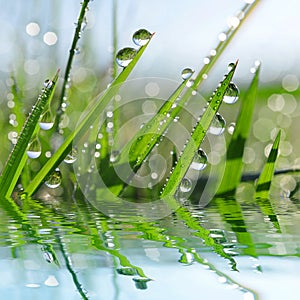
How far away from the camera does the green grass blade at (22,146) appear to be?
585 millimetres

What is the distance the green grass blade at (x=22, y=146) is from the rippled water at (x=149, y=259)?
155 mm

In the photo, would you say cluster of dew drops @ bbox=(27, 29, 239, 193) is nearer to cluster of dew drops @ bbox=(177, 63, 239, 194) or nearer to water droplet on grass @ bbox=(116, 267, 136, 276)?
cluster of dew drops @ bbox=(177, 63, 239, 194)

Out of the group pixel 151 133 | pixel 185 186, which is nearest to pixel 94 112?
pixel 151 133

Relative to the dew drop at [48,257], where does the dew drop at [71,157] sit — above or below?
below

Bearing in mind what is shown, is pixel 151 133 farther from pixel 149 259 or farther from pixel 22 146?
pixel 149 259

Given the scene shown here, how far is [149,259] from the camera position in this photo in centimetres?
29

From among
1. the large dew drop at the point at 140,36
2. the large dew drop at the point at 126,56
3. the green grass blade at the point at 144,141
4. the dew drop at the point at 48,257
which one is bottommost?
the green grass blade at the point at 144,141

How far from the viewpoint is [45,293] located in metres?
0.23

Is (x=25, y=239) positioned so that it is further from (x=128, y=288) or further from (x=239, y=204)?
(x=239, y=204)

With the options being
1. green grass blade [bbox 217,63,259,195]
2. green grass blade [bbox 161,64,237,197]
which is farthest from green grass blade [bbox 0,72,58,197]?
green grass blade [bbox 217,63,259,195]

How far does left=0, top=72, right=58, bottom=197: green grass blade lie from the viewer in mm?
585

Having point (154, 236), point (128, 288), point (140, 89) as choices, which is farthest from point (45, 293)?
point (140, 89)

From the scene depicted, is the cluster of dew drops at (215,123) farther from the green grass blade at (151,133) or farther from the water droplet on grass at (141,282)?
the water droplet on grass at (141,282)

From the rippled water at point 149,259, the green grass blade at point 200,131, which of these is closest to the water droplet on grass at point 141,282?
the rippled water at point 149,259
